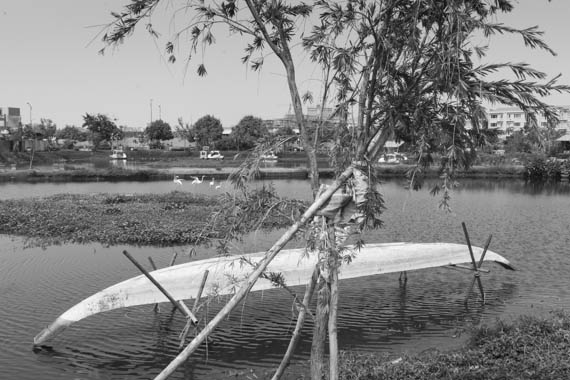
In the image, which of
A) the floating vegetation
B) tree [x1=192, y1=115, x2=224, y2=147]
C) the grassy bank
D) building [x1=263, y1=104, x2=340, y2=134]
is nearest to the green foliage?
the floating vegetation

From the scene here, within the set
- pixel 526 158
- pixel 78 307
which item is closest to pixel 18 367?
pixel 78 307

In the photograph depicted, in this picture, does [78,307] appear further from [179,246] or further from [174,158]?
[174,158]

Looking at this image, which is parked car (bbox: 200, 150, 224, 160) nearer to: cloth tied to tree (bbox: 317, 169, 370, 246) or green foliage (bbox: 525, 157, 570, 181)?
green foliage (bbox: 525, 157, 570, 181)

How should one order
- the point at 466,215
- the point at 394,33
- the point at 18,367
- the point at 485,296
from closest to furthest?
the point at 394,33 < the point at 18,367 < the point at 485,296 < the point at 466,215

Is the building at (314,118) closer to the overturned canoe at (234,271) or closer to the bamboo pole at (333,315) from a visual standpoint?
the bamboo pole at (333,315)

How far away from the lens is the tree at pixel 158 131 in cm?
13600

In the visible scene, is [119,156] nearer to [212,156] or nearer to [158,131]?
[212,156]

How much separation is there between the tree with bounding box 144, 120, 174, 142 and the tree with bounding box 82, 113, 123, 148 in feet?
36.6

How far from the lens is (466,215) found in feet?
115

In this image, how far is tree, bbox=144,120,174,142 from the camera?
5354 inches

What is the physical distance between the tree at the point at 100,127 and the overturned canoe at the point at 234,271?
371 feet

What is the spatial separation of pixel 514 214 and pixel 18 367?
32448 mm

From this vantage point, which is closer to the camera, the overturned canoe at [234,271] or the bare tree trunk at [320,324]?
the bare tree trunk at [320,324]

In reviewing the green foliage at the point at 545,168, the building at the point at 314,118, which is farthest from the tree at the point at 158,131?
the building at the point at 314,118
